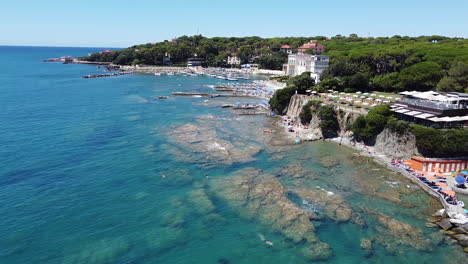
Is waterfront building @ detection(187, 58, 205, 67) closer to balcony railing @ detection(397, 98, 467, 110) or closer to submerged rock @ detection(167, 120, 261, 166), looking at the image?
submerged rock @ detection(167, 120, 261, 166)

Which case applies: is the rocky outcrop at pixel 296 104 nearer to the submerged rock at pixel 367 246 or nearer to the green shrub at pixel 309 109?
the green shrub at pixel 309 109

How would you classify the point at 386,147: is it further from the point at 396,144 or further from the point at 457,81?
the point at 457,81

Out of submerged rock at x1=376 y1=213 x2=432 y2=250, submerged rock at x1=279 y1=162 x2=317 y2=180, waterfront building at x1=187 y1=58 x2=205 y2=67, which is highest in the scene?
waterfront building at x1=187 y1=58 x2=205 y2=67

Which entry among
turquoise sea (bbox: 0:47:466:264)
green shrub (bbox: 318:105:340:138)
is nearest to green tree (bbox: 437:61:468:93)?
green shrub (bbox: 318:105:340:138)

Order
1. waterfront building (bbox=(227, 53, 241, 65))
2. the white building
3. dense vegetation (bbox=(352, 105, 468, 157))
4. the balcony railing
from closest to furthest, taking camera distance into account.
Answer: dense vegetation (bbox=(352, 105, 468, 157))
the balcony railing
the white building
waterfront building (bbox=(227, 53, 241, 65))

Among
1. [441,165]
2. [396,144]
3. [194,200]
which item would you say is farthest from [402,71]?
[194,200]

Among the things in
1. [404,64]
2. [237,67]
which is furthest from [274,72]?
[404,64]
